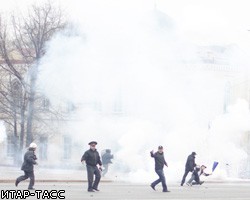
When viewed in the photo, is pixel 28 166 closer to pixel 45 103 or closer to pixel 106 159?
pixel 106 159

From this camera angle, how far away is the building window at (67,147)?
46216mm

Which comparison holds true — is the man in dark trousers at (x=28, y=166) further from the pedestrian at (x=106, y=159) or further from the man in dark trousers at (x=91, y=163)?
the pedestrian at (x=106, y=159)

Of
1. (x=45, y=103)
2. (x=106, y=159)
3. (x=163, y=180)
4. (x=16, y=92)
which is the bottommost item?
(x=163, y=180)

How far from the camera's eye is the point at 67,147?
46.6m

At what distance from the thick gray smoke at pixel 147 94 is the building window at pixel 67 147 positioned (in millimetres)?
7770

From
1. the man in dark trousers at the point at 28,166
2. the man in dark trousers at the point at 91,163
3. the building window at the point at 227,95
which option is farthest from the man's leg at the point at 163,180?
the building window at the point at 227,95

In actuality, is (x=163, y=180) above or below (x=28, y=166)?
below

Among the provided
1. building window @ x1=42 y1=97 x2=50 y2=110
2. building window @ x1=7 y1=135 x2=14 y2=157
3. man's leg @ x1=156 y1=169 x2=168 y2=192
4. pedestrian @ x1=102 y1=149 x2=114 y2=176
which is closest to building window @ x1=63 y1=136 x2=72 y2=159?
building window @ x1=42 y1=97 x2=50 y2=110

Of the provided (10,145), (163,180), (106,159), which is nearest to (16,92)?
(10,145)

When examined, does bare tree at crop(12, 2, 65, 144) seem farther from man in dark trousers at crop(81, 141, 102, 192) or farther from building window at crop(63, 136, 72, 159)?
man in dark trousers at crop(81, 141, 102, 192)

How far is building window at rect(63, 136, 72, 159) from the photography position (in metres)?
46.2

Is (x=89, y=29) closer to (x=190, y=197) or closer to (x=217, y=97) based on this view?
(x=217, y=97)

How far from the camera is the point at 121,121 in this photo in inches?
1419

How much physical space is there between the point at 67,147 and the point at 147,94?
12515 millimetres
